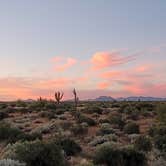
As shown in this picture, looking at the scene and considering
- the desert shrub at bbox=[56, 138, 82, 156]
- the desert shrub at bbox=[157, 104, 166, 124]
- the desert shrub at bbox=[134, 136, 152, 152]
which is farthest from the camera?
the desert shrub at bbox=[157, 104, 166, 124]

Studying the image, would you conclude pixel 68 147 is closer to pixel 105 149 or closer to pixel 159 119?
pixel 105 149

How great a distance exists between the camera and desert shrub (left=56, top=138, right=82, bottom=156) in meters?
15.5

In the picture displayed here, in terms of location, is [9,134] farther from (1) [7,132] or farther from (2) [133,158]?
(2) [133,158]

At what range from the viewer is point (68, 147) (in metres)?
15.6

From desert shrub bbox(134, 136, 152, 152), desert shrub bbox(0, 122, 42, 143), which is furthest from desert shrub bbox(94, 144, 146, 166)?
desert shrub bbox(0, 122, 42, 143)

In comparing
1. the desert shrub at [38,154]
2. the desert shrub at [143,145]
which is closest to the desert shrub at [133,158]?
the desert shrub at [38,154]

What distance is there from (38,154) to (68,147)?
3.91 metres

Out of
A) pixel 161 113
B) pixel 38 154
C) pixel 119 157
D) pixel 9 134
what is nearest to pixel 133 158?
pixel 119 157

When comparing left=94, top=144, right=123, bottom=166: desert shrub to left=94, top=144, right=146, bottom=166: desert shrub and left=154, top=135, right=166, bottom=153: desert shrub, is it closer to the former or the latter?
left=94, top=144, right=146, bottom=166: desert shrub

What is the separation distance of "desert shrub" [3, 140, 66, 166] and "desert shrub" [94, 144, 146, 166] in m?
1.49

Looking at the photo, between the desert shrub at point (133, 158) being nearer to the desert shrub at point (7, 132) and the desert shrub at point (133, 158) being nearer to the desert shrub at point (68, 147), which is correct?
the desert shrub at point (68, 147)

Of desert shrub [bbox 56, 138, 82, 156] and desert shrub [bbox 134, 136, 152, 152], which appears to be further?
desert shrub [bbox 134, 136, 152, 152]

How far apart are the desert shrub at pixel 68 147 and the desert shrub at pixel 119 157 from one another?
7.52 feet

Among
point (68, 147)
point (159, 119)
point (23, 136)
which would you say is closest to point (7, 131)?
point (23, 136)
